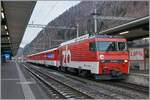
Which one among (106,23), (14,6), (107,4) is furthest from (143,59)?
(107,4)

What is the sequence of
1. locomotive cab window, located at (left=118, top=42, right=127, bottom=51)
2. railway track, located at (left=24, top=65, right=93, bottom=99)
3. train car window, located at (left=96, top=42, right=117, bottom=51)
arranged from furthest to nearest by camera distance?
1. locomotive cab window, located at (left=118, top=42, right=127, bottom=51)
2. train car window, located at (left=96, top=42, right=117, bottom=51)
3. railway track, located at (left=24, top=65, right=93, bottom=99)

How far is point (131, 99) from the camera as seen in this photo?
43.8 feet

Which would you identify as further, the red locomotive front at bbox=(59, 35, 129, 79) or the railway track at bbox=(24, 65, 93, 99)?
the red locomotive front at bbox=(59, 35, 129, 79)

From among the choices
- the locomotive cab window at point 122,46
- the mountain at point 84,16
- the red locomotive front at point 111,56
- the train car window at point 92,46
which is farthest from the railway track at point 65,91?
the mountain at point 84,16

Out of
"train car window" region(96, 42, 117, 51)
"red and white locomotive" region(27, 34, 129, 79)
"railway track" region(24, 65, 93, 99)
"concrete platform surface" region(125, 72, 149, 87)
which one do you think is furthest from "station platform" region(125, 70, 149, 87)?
"railway track" region(24, 65, 93, 99)

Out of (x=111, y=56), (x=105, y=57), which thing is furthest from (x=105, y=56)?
(x=111, y=56)

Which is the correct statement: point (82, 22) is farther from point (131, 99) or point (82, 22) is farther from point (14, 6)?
point (131, 99)

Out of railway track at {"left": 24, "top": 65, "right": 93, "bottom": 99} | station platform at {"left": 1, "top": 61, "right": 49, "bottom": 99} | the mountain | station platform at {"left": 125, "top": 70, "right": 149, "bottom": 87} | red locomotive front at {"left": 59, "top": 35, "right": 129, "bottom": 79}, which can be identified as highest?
the mountain

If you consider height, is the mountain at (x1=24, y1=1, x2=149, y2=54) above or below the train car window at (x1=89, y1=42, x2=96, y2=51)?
above

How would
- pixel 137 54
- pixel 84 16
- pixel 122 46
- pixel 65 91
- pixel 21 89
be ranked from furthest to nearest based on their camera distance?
pixel 84 16, pixel 137 54, pixel 122 46, pixel 21 89, pixel 65 91

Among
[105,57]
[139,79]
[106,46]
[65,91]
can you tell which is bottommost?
[65,91]

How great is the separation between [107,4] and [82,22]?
15144 millimetres

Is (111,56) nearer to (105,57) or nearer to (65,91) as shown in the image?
(105,57)

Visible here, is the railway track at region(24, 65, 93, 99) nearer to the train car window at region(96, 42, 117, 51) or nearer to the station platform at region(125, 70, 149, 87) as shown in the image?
the train car window at region(96, 42, 117, 51)
